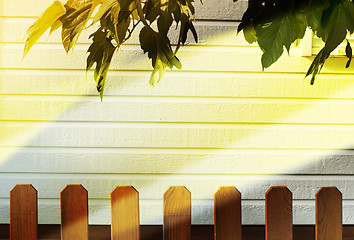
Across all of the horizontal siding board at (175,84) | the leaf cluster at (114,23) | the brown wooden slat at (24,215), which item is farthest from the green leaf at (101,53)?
the horizontal siding board at (175,84)

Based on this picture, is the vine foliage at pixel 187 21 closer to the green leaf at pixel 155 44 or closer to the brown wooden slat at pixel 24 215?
the green leaf at pixel 155 44

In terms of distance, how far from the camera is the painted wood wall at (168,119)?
8.63ft

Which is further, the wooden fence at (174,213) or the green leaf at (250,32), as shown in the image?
the wooden fence at (174,213)

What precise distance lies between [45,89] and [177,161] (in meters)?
1.01

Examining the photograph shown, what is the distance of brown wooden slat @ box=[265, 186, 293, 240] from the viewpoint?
142 centimetres

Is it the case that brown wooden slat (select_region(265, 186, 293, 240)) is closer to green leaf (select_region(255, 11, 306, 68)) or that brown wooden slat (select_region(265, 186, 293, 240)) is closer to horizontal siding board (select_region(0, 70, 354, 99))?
green leaf (select_region(255, 11, 306, 68))

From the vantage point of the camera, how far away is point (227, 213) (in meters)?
1.42

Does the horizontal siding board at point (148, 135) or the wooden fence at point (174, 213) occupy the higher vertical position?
the wooden fence at point (174, 213)

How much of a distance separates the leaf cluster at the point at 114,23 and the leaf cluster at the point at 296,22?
136 mm

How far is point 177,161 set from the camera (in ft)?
8.70

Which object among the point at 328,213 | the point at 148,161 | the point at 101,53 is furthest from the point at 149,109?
the point at 101,53

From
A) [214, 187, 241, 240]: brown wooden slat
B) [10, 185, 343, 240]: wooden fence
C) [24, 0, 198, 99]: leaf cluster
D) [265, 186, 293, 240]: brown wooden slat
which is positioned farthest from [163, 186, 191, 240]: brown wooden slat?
[24, 0, 198, 99]: leaf cluster

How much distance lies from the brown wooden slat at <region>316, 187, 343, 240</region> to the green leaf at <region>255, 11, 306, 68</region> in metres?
0.94

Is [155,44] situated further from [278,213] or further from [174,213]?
[278,213]
